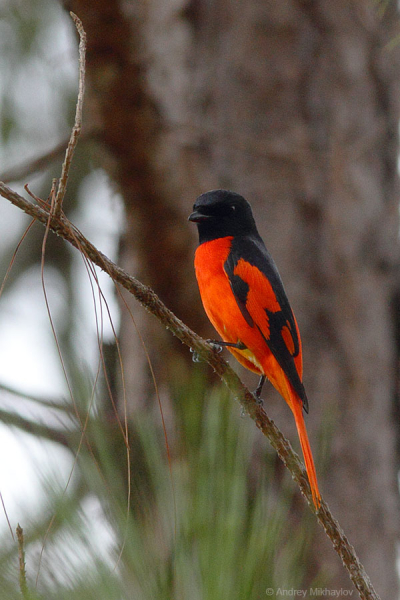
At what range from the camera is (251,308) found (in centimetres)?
243

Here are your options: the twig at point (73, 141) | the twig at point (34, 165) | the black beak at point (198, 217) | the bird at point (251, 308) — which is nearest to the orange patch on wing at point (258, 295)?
the bird at point (251, 308)

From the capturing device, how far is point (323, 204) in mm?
4031

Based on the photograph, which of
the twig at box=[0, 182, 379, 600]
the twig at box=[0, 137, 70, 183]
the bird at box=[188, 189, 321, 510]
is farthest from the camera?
the twig at box=[0, 137, 70, 183]

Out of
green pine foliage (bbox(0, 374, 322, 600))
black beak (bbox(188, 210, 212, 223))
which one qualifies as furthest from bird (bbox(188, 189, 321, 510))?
green pine foliage (bbox(0, 374, 322, 600))

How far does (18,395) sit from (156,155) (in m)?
1.43

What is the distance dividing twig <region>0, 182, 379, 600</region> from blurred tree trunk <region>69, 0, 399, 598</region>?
1764mm

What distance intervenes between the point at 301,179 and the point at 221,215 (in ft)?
4.70

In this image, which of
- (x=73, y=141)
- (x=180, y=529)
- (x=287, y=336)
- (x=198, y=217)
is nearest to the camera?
(x=73, y=141)

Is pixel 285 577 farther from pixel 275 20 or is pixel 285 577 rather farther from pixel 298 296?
pixel 275 20

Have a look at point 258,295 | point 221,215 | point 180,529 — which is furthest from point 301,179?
point 180,529

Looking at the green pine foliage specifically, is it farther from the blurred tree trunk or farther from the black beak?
the blurred tree trunk

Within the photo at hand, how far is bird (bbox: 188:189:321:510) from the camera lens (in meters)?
2.41

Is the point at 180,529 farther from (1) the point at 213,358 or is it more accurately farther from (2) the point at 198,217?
(2) the point at 198,217

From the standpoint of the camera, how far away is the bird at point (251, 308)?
7.91 feet
